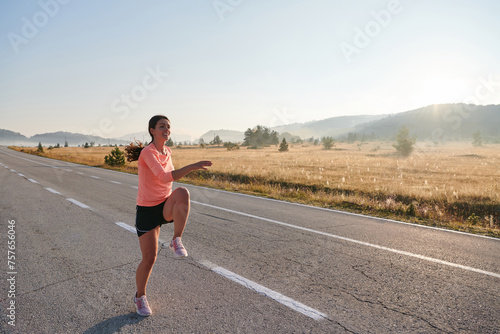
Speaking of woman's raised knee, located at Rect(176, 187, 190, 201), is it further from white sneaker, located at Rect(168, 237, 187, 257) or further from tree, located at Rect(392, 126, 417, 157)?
tree, located at Rect(392, 126, 417, 157)

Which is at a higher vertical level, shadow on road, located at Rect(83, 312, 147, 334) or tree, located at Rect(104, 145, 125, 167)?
tree, located at Rect(104, 145, 125, 167)

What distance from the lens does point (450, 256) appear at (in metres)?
4.79

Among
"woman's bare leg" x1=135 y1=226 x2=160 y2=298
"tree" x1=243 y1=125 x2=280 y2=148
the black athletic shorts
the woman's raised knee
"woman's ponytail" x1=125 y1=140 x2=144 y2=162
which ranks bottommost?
"woman's bare leg" x1=135 y1=226 x2=160 y2=298

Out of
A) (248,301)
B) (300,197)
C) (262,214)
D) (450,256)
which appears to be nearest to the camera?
(248,301)

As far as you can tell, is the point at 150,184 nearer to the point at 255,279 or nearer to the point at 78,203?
the point at 255,279

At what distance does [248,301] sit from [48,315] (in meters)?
2.05

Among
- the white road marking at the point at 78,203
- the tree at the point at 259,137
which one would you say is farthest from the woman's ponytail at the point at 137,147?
the tree at the point at 259,137

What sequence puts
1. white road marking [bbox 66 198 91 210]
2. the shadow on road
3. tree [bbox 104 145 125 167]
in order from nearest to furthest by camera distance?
1. the shadow on road
2. white road marking [bbox 66 198 91 210]
3. tree [bbox 104 145 125 167]

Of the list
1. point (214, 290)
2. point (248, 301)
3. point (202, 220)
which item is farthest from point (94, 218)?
point (248, 301)

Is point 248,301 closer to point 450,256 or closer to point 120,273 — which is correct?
point 120,273

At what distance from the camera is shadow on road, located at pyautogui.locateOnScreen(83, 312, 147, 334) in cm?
267

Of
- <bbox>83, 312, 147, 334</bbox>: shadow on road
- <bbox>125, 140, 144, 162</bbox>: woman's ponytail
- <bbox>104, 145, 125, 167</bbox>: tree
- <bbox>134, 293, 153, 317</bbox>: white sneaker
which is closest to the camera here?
<bbox>83, 312, 147, 334</bbox>: shadow on road

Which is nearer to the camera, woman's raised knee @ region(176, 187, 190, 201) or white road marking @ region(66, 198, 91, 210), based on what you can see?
woman's raised knee @ region(176, 187, 190, 201)

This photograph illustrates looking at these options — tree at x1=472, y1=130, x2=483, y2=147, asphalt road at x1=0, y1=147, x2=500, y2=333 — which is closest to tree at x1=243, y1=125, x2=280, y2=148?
tree at x1=472, y1=130, x2=483, y2=147
